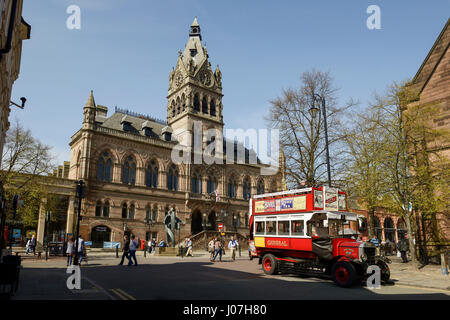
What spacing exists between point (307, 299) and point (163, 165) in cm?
3786

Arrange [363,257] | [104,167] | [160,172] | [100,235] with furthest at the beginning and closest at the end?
[160,172], [104,167], [100,235], [363,257]

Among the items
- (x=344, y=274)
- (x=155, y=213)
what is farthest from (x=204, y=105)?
(x=344, y=274)

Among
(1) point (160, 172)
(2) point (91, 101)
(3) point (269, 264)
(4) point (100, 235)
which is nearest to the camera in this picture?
(3) point (269, 264)

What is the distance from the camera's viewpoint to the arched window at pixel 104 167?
130ft

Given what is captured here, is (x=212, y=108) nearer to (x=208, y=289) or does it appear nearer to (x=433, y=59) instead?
(x=433, y=59)

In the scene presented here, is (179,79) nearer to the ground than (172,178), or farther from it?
farther from it

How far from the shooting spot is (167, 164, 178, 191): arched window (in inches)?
1800

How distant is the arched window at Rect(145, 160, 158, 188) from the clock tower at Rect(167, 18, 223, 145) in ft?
21.4

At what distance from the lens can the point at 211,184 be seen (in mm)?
50906

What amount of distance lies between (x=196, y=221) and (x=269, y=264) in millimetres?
34670

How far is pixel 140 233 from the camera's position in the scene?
40875mm

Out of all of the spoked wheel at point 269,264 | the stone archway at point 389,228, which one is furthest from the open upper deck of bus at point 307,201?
the stone archway at point 389,228
